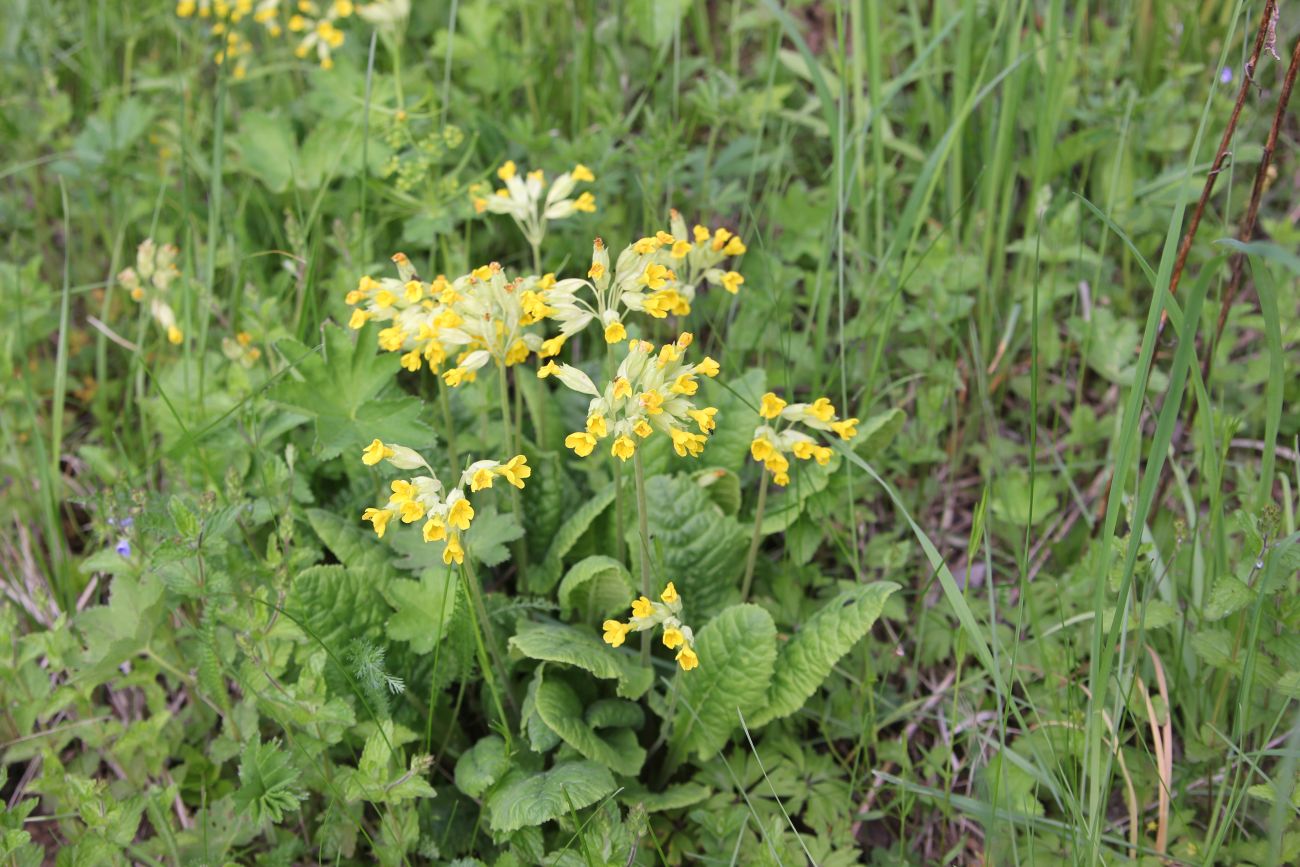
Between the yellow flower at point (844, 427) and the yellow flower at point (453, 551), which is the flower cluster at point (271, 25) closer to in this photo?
the yellow flower at point (453, 551)

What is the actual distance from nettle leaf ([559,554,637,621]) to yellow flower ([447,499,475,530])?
464 millimetres

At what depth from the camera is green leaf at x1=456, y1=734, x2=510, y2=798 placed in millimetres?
2246

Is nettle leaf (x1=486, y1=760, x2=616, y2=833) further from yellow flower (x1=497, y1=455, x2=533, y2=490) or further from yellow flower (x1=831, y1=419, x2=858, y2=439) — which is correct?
yellow flower (x1=831, y1=419, x2=858, y2=439)

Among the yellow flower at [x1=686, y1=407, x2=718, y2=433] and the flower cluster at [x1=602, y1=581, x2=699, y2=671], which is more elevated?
the yellow flower at [x1=686, y1=407, x2=718, y2=433]

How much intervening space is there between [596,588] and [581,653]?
0.34m

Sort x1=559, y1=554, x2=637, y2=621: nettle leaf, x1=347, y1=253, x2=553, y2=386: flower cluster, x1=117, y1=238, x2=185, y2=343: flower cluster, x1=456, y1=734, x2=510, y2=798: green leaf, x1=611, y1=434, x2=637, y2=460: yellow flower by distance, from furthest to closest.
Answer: x1=117, y1=238, x2=185, y2=343: flower cluster, x1=559, y1=554, x2=637, y2=621: nettle leaf, x1=456, y1=734, x2=510, y2=798: green leaf, x1=347, y1=253, x2=553, y2=386: flower cluster, x1=611, y1=434, x2=637, y2=460: yellow flower

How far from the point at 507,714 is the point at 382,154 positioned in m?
1.78

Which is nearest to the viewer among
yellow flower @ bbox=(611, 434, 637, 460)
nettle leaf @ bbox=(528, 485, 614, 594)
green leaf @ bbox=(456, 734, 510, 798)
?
yellow flower @ bbox=(611, 434, 637, 460)

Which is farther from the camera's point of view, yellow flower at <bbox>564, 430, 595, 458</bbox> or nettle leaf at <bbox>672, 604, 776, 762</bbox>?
nettle leaf at <bbox>672, 604, 776, 762</bbox>

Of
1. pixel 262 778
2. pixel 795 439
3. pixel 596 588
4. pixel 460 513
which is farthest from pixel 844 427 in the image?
pixel 262 778

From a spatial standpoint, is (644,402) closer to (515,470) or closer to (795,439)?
(515,470)

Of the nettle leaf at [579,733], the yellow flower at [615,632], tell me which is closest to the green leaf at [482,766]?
the nettle leaf at [579,733]

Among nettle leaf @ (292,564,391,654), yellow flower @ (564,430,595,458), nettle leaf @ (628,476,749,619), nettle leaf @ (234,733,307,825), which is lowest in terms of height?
nettle leaf @ (234,733,307,825)

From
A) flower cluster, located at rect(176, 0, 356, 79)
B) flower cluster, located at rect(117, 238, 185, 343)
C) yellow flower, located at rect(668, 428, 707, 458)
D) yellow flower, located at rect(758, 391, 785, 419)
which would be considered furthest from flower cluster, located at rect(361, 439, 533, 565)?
flower cluster, located at rect(176, 0, 356, 79)
